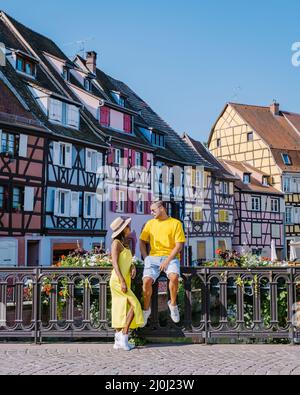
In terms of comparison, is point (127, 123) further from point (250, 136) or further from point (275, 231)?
point (275, 231)

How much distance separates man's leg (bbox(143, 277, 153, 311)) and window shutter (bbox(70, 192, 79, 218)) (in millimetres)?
21321

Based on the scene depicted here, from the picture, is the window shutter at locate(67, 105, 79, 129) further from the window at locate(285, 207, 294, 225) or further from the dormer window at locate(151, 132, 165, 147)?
the window at locate(285, 207, 294, 225)

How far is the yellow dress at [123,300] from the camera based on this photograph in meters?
7.16

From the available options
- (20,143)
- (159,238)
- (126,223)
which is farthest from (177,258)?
(20,143)

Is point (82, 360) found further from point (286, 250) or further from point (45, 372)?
point (286, 250)

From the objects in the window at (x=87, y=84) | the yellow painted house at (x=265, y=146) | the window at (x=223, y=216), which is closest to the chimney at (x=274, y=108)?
the yellow painted house at (x=265, y=146)

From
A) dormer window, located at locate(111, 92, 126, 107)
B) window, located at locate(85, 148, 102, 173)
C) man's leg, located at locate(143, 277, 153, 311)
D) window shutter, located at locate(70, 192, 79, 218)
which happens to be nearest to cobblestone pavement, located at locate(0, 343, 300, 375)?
man's leg, located at locate(143, 277, 153, 311)

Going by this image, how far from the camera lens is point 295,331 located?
7484 mm

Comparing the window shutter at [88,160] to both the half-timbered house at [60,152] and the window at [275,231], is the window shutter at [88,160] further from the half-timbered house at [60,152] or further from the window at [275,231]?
the window at [275,231]

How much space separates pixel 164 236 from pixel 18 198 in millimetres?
18777

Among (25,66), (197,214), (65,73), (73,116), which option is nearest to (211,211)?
(197,214)

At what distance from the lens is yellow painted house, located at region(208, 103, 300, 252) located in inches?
1940

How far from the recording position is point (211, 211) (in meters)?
43.2

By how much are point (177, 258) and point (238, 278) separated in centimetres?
84
